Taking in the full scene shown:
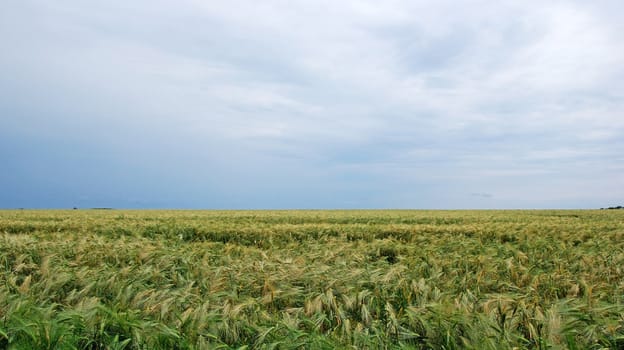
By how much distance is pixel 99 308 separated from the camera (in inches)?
108

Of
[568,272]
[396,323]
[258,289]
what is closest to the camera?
[396,323]

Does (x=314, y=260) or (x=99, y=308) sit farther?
(x=314, y=260)

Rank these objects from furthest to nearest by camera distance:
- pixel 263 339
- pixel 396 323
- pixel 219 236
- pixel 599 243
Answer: pixel 219 236, pixel 599 243, pixel 396 323, pixel 263 339

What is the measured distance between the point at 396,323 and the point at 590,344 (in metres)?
1.32

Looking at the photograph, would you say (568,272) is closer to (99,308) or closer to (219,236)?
(99,308)

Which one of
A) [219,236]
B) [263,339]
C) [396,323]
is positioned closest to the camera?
[263,339]

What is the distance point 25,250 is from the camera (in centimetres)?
596

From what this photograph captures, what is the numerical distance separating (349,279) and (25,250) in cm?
532

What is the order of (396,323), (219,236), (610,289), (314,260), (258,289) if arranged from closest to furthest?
(396,323), (258,289), (610,289), (314,260), (219,236)

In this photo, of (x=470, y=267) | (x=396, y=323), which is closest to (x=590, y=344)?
(x=396, y=323)

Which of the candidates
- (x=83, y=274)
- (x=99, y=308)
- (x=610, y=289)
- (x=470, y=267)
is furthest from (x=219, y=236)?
Result: (x=610, y=289)

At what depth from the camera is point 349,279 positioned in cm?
418

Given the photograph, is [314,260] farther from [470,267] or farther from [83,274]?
[83,274]

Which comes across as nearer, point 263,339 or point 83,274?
point 263,339
